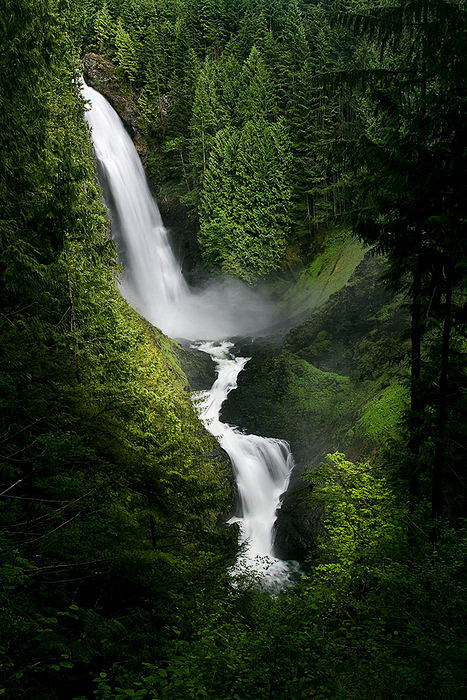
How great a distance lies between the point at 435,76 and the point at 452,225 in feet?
7.01

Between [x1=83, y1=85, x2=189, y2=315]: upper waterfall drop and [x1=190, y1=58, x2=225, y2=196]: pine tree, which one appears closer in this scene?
[x1=83, y1=85, x2=189, y2=315]: upper waterfall drop

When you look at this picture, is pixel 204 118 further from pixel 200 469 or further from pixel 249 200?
pixel 200 469

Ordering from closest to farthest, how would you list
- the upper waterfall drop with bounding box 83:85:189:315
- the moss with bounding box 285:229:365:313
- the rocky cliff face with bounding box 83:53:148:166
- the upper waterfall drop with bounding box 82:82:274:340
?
1. the moss with bounding box 285:229:365:313
2. the upper waterfall drop with bounding box 83:85:189:315
3. the upper waterfall drop with bounding box 82:82:274:340
4. the rocky cliff face with bounding box 83:53:148:166

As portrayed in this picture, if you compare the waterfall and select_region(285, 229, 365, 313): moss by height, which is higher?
select_region(285, 229, 365, 313): moss

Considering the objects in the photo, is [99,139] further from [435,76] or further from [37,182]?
[435,76]

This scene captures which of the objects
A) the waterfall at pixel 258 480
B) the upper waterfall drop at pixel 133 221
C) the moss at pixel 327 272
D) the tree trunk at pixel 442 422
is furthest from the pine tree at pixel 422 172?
the upper waterfall drop at pixel 133 221

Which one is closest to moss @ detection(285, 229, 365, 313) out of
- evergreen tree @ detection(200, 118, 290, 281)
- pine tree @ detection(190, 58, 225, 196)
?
evergreen tree @ detection(200, 118, 290, 281)

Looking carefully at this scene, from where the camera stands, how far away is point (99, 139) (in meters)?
25.7

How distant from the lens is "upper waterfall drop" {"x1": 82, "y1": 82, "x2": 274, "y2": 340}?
26.4m

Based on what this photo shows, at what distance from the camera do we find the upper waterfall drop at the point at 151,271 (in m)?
26.4

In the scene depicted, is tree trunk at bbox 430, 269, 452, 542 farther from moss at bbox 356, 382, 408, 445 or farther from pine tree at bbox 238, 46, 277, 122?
pine tree at bbox 238, 46, 277, 122

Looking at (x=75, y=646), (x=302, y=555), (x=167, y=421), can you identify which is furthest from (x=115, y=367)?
(x=302, y=555)

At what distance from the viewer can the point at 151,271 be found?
2864 centimetres

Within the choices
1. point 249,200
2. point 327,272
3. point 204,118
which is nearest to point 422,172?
point 327,272
